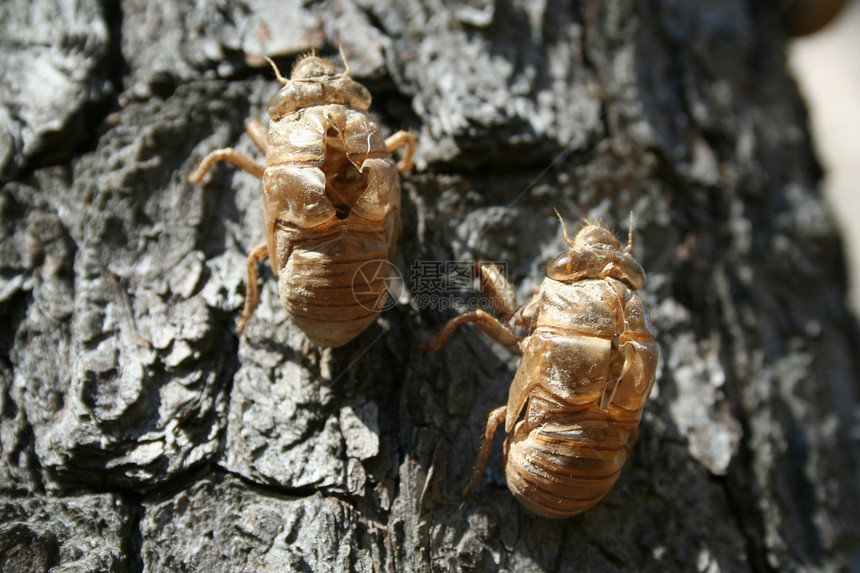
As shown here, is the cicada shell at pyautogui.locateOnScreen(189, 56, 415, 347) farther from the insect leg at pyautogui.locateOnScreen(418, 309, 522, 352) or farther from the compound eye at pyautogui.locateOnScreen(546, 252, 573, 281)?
the compound eye at pyautogui.locateOnScreen(546, 252, 573, 281)

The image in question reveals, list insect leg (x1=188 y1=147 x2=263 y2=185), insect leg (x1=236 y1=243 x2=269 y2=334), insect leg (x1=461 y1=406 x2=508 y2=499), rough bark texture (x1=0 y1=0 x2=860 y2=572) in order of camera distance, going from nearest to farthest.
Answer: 1. rough bark texture (x1=0 y1=0 x2=860 y2=572)
2. insect leg (x1=461 y1=406 x2=508 y2=499)
3. insect leg (x1=236 y1=243 x2=269 y2=334)
4. insect leg (x1=188 y1=147 x2=263 y2=185)

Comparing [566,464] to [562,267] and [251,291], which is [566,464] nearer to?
[562,267]

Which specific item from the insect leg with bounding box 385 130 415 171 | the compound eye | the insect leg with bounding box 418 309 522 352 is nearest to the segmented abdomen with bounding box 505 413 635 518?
the insect leg with bounding box 418 309 522 352

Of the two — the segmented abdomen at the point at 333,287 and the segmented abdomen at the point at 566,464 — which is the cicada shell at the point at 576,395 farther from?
the segmented abdomen at the point at 333,287

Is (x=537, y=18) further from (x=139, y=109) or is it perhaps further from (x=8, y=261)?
(x=8, y=261)

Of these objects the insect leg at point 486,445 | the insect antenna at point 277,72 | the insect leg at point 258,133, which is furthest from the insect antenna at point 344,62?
the insect leg at point 486,445

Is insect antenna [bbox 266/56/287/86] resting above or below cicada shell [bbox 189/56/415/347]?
above

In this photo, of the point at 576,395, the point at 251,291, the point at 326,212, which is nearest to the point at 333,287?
the point at 326,212

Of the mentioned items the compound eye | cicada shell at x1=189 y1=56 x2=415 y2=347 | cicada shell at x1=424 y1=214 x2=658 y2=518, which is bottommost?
cicada shell at x1=424 y1=214 x2=658 y2=518
